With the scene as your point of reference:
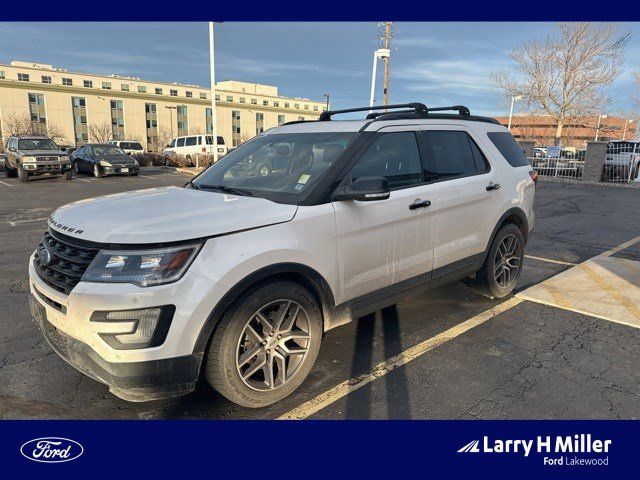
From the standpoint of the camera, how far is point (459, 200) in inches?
165

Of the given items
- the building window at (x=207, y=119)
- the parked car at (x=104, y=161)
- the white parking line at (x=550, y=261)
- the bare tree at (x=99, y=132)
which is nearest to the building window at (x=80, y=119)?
the bare tree at (x=99, y=132)

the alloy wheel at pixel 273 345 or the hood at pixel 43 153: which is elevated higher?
the hood at pixel 43 153

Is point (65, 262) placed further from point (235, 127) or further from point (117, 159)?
point (235, 127)

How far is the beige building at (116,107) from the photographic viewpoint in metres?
67.3

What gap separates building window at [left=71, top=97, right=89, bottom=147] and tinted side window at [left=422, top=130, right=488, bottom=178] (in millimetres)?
79440

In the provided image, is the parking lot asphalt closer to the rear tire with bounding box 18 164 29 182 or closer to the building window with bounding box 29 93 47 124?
the rear tire with bounding box 18 164 29 182

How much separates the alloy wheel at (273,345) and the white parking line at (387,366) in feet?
0.77

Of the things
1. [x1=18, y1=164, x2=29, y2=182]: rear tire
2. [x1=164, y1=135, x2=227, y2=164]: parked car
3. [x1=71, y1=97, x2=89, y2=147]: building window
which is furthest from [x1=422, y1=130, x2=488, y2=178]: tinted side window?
[x1=71, y1=97, x2=89, y2=147]: building window

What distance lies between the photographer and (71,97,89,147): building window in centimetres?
7194

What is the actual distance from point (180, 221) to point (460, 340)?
8.77ft

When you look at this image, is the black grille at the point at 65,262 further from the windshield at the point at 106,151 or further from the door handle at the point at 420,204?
the windshield at the point at 106,151

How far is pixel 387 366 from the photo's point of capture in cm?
358
